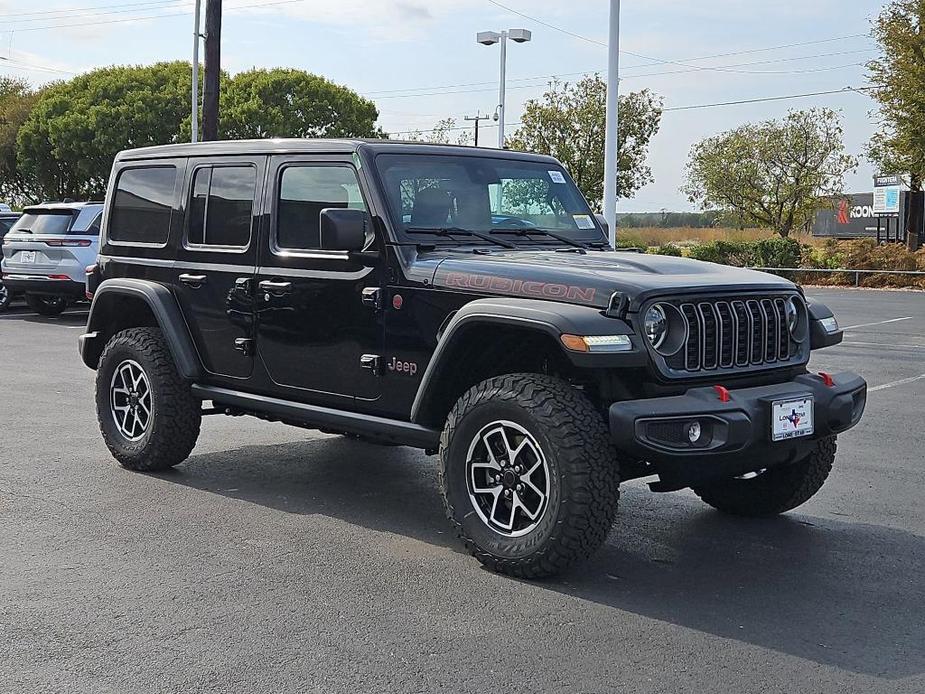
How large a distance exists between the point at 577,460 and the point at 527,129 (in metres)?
41.0

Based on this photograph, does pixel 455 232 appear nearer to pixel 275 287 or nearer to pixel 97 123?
pixel 275 287

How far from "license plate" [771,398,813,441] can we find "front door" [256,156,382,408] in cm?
197

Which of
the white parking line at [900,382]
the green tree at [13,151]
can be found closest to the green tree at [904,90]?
the white parking line at [900,382]

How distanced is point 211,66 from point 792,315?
19.3 meters

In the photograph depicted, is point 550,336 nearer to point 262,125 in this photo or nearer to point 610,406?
point 610,406

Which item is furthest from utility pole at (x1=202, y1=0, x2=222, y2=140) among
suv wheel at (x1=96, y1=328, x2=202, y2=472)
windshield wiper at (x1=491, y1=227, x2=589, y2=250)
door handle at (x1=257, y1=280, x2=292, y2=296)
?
windshield wiper at (x1=491, y1=227, x2=589, y2=250)

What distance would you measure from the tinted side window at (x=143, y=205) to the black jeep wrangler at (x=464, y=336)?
2cm

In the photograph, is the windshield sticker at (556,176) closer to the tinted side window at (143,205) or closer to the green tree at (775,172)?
the tinted side window at (143,205)

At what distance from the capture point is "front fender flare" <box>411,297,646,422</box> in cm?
496

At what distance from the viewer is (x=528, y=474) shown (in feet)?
17.3

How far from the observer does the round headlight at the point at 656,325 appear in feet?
16.9

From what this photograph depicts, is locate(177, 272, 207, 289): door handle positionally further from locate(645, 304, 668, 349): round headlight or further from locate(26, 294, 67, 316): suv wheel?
locate(26, 294, 67, 316): suv wheel

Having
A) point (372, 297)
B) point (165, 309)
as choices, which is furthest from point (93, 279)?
point (372, 297)

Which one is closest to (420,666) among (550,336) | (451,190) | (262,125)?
(550,336)
